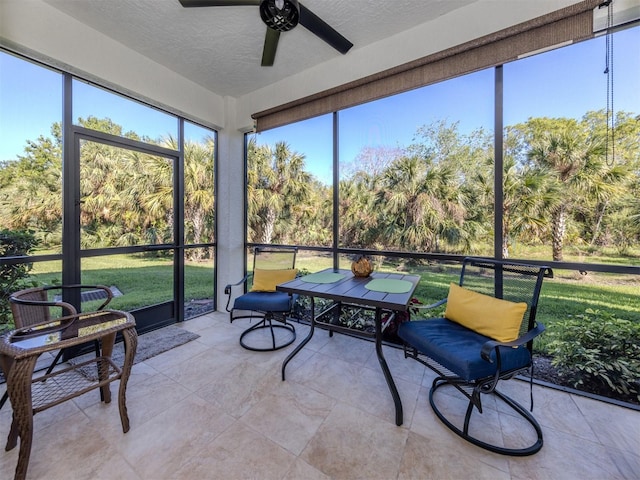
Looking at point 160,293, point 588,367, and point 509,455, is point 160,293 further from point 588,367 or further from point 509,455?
point 588,367

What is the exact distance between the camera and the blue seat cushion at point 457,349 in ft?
4.55

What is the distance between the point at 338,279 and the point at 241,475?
1380mm

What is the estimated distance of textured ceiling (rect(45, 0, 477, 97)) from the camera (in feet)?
6.71

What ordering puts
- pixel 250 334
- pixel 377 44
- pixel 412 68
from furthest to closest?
pixel 250 334 < pixel 377 44 < pixel 412 68

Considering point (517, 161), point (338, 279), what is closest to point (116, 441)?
point (338, 279)

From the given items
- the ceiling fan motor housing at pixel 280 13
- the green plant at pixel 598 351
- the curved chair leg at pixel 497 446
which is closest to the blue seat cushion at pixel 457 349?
the curved chair leg at pixel 497 446

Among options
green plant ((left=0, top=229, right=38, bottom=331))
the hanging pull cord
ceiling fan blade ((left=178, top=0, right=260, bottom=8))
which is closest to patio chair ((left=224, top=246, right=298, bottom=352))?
green plant ((left=0, top=229, right=38, bottom=331))

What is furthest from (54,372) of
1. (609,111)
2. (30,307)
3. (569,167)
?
(609,111)

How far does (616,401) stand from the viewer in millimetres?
1728

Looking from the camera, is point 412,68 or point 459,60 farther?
point 412,68

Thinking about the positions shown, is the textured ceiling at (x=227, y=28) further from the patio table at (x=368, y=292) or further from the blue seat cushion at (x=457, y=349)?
the blue seat cushion at (x=457, y=349)

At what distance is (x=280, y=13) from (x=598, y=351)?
10.1 feet

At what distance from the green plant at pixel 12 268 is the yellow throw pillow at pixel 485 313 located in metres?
3.33

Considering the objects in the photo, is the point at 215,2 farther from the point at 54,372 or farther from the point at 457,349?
the point at 457,349
